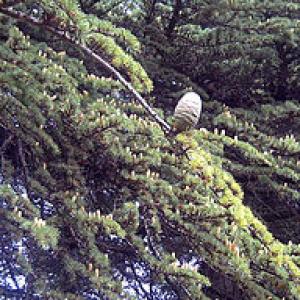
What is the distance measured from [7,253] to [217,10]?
2135 mm

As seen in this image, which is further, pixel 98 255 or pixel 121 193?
pixel 121 193

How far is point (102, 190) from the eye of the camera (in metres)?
3.06

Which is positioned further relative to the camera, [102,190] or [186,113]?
[102,190]

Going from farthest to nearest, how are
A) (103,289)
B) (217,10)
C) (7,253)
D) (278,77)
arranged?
(278,77) → (217,10) → (7,253) → (103,289)

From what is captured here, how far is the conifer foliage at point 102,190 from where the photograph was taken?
228cm

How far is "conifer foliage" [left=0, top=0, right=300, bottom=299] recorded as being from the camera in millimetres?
2279

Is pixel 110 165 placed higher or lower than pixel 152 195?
higher

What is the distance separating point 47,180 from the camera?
257 centimetres

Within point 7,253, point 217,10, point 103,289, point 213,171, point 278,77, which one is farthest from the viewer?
point 278,77

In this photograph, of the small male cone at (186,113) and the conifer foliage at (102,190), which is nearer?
the small male cone at (186,113)

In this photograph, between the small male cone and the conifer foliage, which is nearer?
the small male cone

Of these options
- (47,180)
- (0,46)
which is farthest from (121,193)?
(0,46)

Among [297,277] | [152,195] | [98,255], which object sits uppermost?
[152,195]

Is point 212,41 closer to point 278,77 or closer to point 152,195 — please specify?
point 278,77
